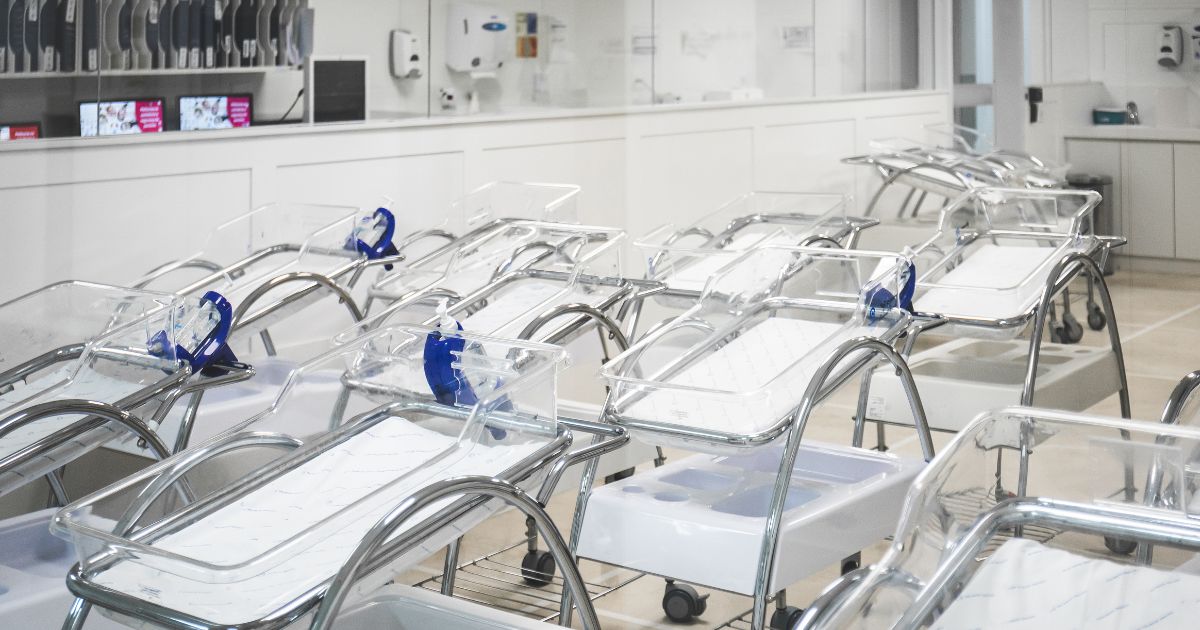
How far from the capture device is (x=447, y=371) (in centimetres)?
213

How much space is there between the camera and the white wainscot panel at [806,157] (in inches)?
198

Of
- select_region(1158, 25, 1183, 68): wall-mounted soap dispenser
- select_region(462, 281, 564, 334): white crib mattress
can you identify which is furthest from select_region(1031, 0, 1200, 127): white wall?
select_region(462, 281, 564, 334): white crib mattress

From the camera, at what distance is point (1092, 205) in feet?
12.7

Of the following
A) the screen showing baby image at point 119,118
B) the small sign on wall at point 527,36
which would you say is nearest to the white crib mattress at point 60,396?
the screen showing baby image at point 119,118

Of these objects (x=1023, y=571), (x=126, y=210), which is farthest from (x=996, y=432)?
(x=126, y=210)

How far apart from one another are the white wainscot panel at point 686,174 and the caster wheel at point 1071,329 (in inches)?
77.2

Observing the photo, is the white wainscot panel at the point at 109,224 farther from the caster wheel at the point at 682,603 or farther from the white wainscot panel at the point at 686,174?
the caster wheel at the point at 682,603

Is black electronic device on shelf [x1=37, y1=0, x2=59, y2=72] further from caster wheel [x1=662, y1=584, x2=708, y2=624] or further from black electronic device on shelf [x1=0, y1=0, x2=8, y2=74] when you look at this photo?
caster wheel [x1=662, y1=584, x2=708, y2=624]

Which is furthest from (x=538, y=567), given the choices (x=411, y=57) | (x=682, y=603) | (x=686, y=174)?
(x=411, y=57)

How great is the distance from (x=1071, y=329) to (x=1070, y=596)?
2791mm

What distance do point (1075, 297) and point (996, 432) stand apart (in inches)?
102

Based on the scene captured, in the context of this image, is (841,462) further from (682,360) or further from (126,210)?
(126,210)

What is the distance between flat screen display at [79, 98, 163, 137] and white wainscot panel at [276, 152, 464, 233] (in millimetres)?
508

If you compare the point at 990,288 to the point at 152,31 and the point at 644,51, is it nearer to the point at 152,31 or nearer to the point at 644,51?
the point at 152,31
